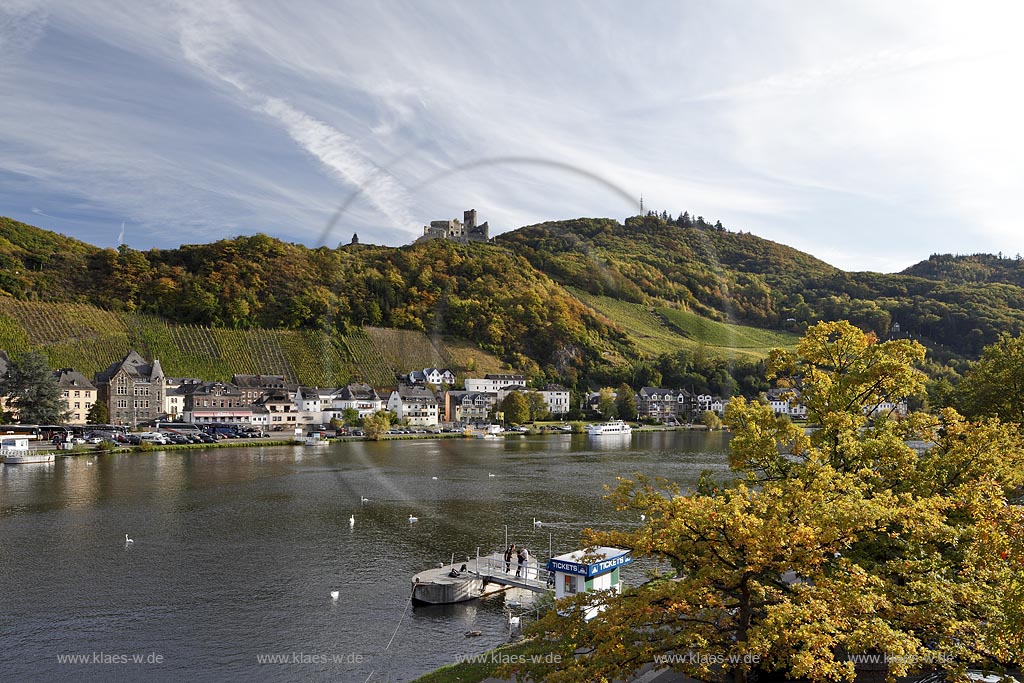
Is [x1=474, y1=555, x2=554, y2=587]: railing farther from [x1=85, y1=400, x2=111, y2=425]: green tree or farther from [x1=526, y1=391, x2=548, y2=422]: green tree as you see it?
[x1=526, y1=391, x2=548, y2=422]: green tree

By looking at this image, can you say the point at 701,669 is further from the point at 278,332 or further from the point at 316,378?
the point at 278,332

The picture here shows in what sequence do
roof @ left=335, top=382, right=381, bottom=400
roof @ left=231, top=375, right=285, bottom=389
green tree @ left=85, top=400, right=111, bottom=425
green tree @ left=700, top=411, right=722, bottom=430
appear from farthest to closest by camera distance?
green tree @ left=700, top=411, right=722, bottom=430
roof @ left=335, top=382, right=381, bottom=400
roof @ left=231, top=375, right=285, bottom=389
green tree @ left=85, top=400, right=111, bottom=425

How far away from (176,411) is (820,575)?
218ft

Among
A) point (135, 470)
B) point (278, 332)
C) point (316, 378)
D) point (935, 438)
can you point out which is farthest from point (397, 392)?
point (935, 438)

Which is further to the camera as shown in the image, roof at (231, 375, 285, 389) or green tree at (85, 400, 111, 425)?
roof at (231, 375, 285, 389)

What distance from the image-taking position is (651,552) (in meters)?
6.95

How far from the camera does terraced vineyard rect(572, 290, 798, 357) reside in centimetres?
10156

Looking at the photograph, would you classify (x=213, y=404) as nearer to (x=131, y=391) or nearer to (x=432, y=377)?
(x=131, y=391)

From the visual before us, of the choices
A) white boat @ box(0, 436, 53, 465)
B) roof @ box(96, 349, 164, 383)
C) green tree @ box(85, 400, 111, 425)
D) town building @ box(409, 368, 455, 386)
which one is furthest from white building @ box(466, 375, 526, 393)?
white boat @ box(0, 436, 53, 465)

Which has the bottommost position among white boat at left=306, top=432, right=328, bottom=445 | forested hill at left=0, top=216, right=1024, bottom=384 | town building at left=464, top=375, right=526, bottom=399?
white boat at left=306, top=432, right=328, bottom=445

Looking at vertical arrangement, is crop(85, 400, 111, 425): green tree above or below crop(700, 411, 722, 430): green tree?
above

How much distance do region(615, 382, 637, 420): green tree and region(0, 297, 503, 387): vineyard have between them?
49.4 feet

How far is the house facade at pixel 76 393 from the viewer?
185ft

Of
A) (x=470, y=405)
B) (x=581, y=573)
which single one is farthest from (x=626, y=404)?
(x=581, y=573)
